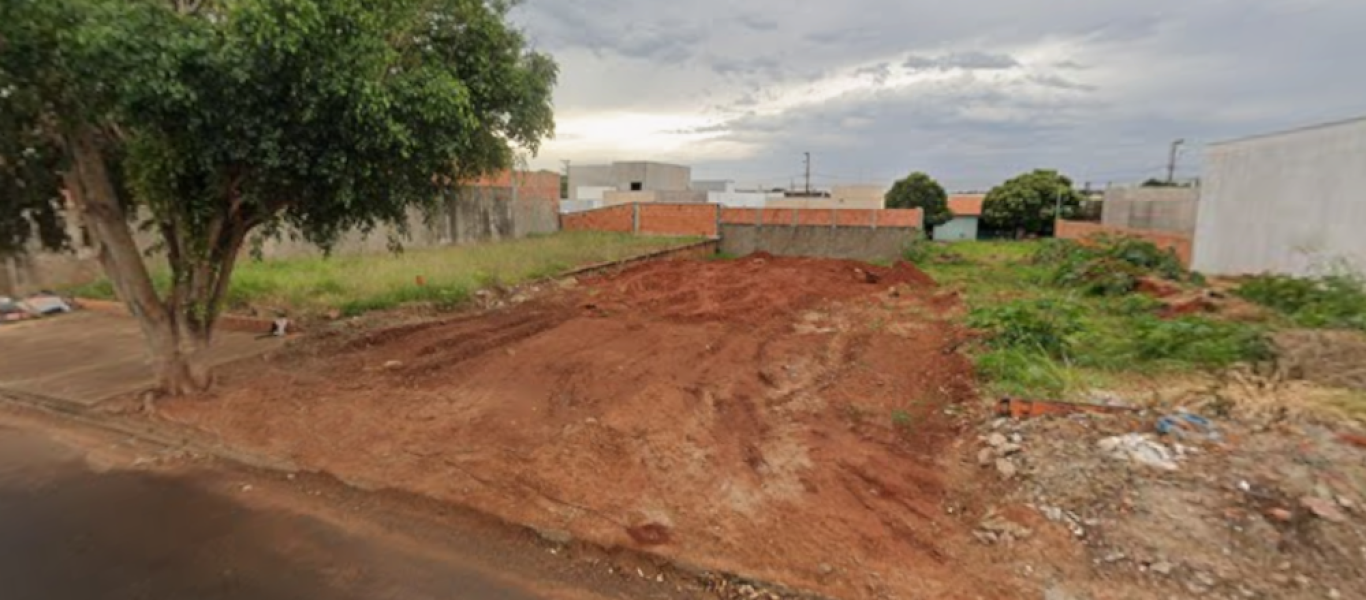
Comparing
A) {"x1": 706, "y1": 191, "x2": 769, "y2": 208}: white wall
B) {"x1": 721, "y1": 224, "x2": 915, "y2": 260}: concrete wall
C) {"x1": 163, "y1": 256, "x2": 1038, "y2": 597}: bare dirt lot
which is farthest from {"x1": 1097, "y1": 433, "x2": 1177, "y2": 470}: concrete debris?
{"x1": 706, "y1": 191, "x2": 769, "y2": 208}: white wall

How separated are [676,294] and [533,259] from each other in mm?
4790

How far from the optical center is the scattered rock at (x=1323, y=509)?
3193 mm

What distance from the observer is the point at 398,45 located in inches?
202

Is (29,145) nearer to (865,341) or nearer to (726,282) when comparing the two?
(865,341)

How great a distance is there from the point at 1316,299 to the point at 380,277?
549 inches

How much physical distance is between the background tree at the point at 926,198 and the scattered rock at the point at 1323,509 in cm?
3367

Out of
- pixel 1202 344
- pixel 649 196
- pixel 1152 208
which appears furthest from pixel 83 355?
pixel 649 196

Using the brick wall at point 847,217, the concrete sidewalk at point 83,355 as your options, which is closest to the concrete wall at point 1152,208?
the brick wall at point 847,217

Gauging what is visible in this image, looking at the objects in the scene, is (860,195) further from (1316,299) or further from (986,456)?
(986,456)

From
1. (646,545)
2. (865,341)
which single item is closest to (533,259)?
(865,341)

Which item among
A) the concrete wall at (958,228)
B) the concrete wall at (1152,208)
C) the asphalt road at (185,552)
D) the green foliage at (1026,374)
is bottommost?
the asphalt road at (185,552)

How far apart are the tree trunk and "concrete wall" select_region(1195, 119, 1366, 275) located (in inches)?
577

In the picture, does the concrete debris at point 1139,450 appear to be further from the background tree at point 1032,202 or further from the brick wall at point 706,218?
the background tree at point 1032,202

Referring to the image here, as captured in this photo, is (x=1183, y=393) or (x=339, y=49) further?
(x=1183, y=393)
